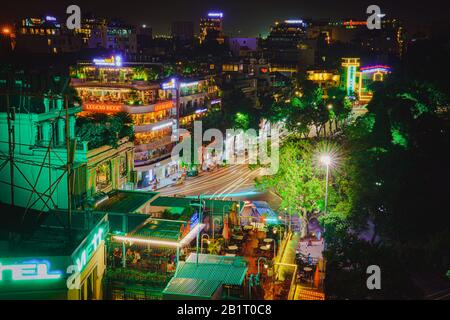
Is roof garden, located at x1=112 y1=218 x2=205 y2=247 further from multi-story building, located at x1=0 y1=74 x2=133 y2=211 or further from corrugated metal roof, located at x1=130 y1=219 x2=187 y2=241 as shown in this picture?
multi-story building, located at x1=0 y1=74 x2=133 y2=211

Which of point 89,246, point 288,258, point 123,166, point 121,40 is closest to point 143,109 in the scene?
point 123,166

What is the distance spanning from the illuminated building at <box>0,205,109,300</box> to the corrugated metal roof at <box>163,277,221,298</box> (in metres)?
2.73

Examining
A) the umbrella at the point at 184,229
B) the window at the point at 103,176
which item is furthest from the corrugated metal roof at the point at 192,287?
the window at the point at 103,176

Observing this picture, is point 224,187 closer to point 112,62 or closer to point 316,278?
point 112,62

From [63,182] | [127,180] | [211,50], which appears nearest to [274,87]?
[211,50]

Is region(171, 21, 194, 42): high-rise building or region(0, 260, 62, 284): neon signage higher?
region(171, 21, 194, 42): high-rise building

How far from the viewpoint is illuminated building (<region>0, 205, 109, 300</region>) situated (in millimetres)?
14336

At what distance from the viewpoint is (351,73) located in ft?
279

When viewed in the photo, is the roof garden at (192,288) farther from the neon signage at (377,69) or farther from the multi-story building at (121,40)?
the multi-story building at (121,40)

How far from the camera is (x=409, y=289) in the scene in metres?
17.8

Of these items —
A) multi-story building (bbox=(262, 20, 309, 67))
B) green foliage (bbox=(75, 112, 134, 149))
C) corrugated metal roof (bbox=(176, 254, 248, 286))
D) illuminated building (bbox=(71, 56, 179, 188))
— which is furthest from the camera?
multi-story building (bbox=(262, 20, 309, 67))

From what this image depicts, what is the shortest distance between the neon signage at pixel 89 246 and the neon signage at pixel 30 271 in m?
0.71

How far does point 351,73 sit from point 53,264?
76299 millimetres

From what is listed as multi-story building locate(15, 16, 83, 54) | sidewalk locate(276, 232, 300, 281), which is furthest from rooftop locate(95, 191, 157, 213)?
multi-story building locate(15, 16, 83, 54)
